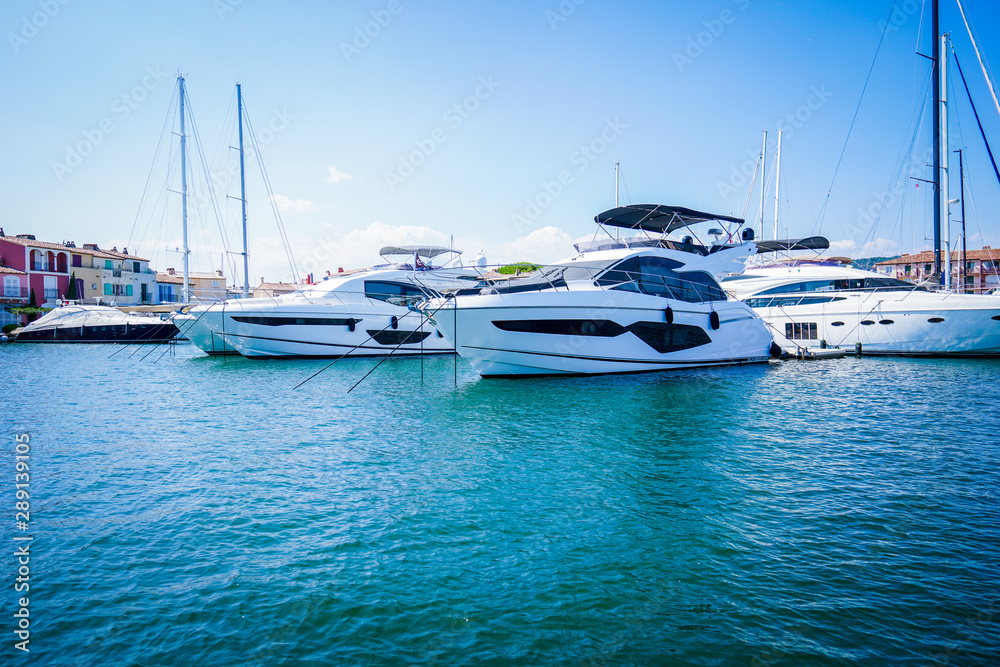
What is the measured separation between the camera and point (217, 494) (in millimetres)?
6680

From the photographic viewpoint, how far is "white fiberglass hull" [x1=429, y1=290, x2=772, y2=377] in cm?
1428

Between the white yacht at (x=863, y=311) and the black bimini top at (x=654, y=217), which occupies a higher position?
the black bimini top at (x=654, y=217)

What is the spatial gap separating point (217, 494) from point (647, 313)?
12.4m

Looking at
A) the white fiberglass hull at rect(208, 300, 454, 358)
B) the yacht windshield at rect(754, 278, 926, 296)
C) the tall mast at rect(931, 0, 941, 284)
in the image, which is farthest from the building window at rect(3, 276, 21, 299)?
the tall mast at rect(931, 0, 941, 284)

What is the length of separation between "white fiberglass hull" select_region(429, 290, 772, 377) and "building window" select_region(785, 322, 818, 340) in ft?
32.4

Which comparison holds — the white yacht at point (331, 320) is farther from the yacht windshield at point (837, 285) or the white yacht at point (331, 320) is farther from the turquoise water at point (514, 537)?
the yacht windshield at point (837, 285)

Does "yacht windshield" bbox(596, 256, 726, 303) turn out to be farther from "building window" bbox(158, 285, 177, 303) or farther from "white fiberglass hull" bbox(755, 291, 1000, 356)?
"building window" bbox(158, 285, 177, 303)

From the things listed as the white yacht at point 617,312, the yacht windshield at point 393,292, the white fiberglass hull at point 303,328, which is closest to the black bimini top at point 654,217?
the white yacht at point 617,312

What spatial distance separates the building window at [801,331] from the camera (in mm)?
24016

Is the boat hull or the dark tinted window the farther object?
the boat hull

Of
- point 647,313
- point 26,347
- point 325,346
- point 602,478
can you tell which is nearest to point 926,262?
point 647,313

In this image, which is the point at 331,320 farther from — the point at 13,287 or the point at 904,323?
the point at 13,287

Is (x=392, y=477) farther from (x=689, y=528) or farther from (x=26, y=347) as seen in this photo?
(x=26, y=347)

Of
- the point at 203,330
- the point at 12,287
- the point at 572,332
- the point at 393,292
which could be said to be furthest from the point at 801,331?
the point at 12,287
